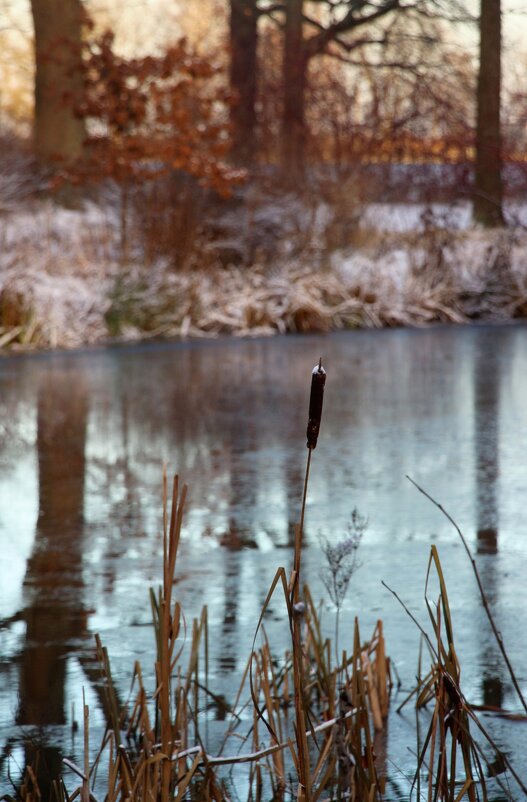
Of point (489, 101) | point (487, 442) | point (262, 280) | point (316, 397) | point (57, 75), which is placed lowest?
point (487, 442)

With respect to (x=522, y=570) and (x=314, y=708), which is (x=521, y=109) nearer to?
(x=522, y=570)

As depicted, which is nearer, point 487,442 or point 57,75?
point 487,442

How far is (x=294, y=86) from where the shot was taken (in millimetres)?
26016

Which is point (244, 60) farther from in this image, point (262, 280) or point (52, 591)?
point (52, 591)

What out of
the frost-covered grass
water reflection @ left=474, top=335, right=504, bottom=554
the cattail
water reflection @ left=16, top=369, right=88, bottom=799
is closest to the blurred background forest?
the frost-covered grass

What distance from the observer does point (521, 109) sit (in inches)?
1031

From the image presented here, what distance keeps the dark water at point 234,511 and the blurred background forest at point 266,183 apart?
4691 mm

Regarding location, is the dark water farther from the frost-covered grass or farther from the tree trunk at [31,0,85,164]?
the tree trunk at [31,0,85,164]

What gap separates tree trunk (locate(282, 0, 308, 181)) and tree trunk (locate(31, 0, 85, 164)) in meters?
3.55

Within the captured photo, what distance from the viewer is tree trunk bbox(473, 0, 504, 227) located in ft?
82.7

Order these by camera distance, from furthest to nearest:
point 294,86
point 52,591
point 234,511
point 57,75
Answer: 1. point 294,86
2. point 57,75
3. point 234,511
4. point 52,591

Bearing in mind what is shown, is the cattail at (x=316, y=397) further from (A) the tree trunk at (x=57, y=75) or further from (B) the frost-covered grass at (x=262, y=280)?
(A) the tree trunk at (x=57, y=75)

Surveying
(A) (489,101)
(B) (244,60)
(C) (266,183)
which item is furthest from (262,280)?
(B) (244,60)

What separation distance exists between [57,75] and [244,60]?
558cm
